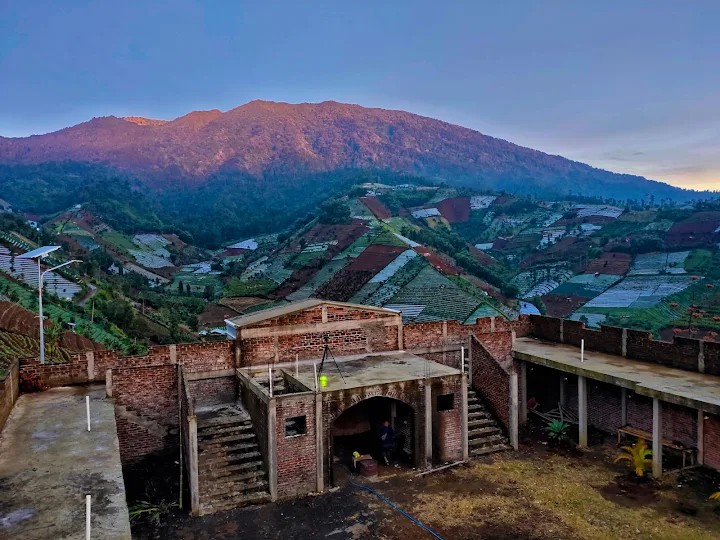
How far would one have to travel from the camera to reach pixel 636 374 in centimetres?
1400

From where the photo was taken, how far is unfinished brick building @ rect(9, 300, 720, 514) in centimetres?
1209

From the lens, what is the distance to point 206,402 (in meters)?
14.5

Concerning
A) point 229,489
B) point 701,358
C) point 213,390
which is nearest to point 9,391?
point 213,390

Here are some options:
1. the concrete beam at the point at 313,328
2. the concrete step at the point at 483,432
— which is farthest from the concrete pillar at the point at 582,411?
the concrete beam at the point at 313,328

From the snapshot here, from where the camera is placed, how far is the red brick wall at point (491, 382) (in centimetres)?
1498

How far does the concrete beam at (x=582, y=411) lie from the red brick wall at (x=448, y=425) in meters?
3.38

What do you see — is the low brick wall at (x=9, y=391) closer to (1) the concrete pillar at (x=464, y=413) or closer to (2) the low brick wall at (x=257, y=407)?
(2) the low brick wall at (x=257, y=407)

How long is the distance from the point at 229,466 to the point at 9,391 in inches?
178

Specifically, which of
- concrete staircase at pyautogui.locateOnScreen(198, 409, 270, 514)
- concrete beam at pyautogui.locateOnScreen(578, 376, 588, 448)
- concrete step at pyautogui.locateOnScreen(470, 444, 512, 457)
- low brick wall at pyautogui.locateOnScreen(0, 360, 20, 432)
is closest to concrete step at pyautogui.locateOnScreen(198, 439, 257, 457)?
concrete staircase at pyautogui.locateOnScreen(198, 409, 270, 514)

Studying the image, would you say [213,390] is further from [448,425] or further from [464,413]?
[464,413]

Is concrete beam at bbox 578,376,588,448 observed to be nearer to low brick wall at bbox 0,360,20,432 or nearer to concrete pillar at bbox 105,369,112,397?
concrete pillar at bbox 105,369,112,397

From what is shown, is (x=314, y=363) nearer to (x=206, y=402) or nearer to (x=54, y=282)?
(x=206, y=402)

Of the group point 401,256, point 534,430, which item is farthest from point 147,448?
point 401,256

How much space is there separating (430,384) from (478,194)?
98.8 metres
